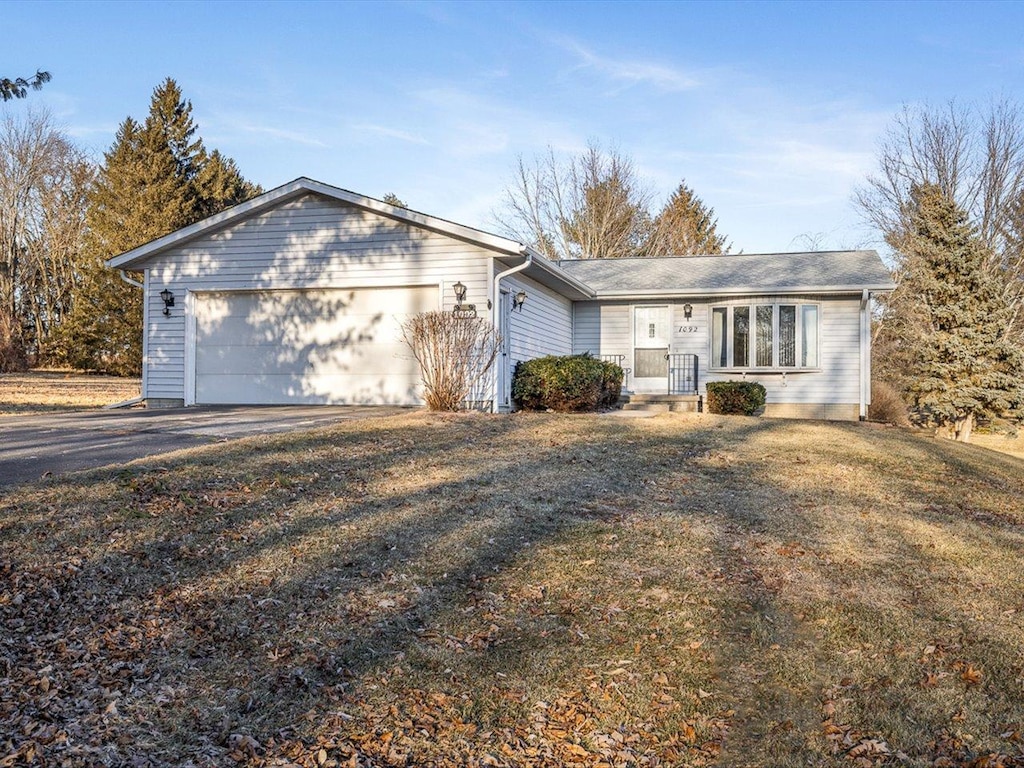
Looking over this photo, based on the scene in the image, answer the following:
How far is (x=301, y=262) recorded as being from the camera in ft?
42.5

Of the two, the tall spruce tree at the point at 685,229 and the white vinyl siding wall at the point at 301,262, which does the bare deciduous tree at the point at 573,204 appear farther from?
the white vinyl siding wall at the point at 301,262

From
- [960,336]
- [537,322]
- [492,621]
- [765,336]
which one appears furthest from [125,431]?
[960,336]

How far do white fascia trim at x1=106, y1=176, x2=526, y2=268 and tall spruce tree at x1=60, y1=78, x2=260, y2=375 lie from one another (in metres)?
12.1

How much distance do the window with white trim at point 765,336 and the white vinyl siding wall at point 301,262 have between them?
6188 mm

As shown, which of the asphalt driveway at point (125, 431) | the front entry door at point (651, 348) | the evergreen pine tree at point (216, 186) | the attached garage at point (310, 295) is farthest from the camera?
the evergreen pine tree at point (216, 186)

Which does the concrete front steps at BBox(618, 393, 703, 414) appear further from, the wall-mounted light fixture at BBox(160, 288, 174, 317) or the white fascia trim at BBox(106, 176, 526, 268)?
the wall-mounted light fixture at BBox(160, 288, 174, 317)

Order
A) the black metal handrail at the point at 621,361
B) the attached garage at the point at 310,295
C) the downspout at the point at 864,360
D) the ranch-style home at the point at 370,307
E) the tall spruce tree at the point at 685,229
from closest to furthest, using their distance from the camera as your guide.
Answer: the attached garage at the point at 310,295, the ranch-style home at the point at 370,307, the downspout at the point at 864,360, the black metal handrail at the point at 621,361, the tall spruce tree at the point at 685,229

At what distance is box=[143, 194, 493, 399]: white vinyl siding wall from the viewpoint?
1238 centimetres

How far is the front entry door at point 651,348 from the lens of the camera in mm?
16547

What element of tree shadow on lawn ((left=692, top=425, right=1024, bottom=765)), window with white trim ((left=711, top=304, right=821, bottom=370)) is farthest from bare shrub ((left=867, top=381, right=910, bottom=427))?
tree shadow on lawn ((left=692, top=425, right=1024, bottom=765))

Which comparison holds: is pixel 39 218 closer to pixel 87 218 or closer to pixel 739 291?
pixel 87 218

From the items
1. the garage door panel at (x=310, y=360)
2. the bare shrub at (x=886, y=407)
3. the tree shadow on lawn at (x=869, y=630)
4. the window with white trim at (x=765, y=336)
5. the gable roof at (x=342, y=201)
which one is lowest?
the tree shadow on lawn at (x=869, y=630)

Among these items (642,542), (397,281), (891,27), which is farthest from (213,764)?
(891,27)

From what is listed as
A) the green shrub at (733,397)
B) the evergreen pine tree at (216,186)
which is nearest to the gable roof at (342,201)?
the green shrub at (733,397)
